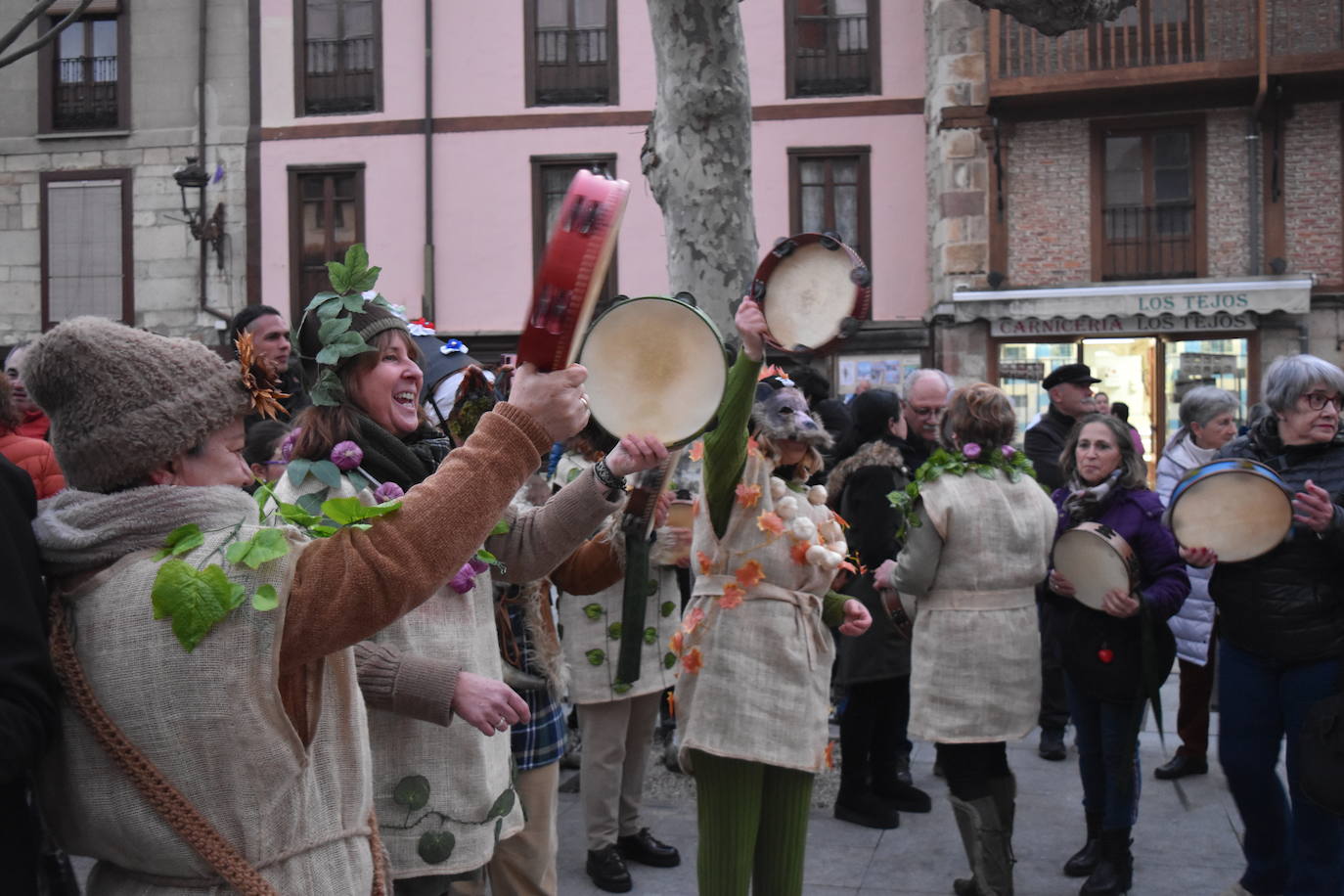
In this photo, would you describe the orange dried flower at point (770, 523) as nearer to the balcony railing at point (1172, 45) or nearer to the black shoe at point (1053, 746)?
the black shoe at point (1053, 746)

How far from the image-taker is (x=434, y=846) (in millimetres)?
2594

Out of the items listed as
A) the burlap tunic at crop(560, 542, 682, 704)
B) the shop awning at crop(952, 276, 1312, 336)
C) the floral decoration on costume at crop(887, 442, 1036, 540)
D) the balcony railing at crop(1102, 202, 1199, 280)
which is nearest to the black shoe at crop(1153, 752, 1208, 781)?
the floral decoration on costume at crop(887, 442, 1036, 540)

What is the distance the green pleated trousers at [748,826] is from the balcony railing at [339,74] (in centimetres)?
1624

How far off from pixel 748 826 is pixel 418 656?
164 centimetres

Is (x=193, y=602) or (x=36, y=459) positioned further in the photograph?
(x=36, y=459)

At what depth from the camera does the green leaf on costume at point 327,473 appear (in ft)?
8.46

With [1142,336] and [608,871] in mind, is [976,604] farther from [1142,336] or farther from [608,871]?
[1142,336]

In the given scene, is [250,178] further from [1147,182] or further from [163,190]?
[1147,182]

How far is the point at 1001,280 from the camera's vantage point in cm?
1619

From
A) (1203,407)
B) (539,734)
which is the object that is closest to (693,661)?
(539,734)

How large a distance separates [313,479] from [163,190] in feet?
56.6

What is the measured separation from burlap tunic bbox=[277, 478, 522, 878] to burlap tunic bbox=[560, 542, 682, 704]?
7.04 feet

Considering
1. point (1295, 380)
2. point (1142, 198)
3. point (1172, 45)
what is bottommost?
point (1295, 380)

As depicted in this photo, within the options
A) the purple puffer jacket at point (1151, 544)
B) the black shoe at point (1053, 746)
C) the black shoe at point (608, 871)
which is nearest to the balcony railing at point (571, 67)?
the black shoe at point (1053, 746)
